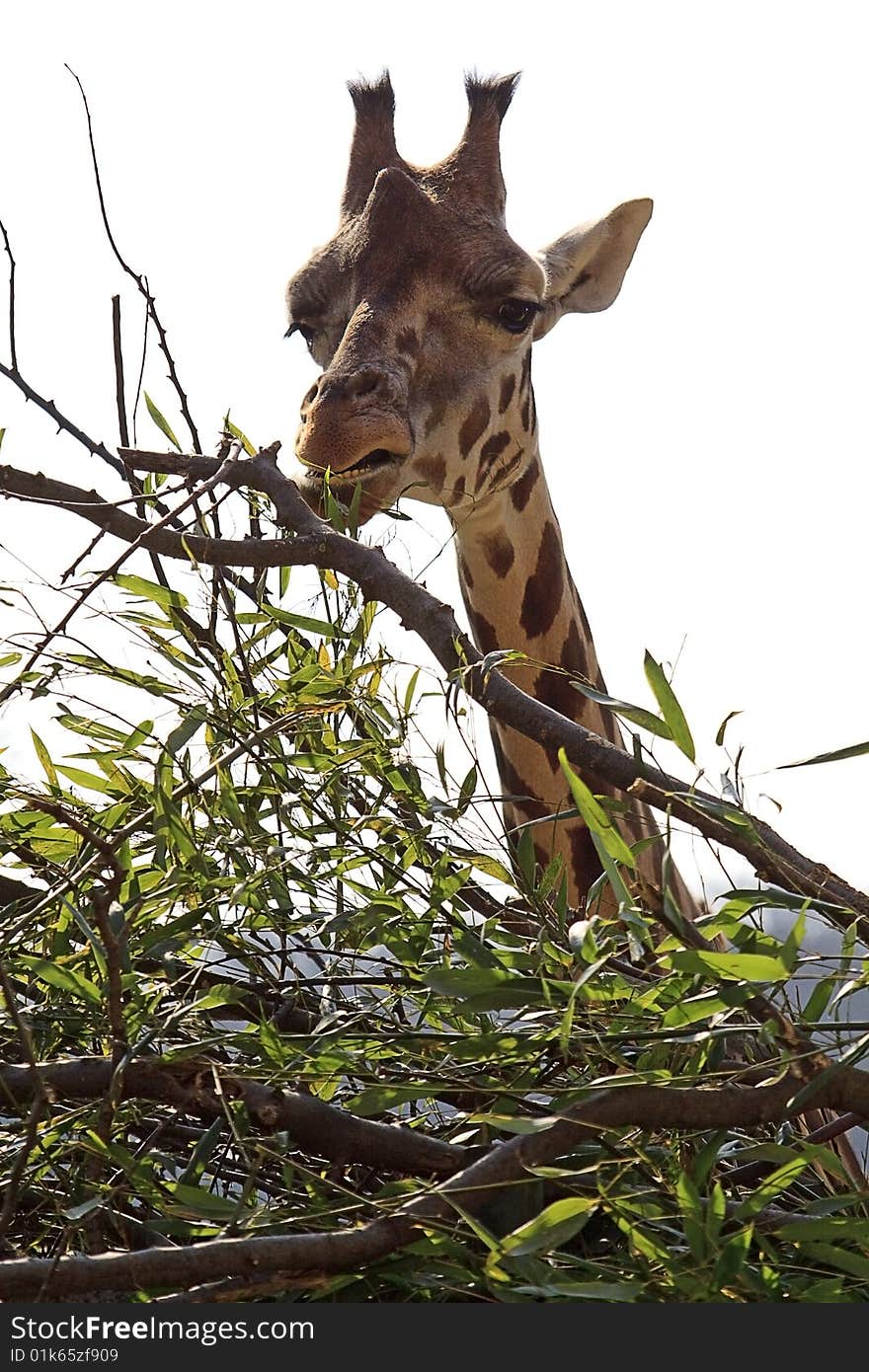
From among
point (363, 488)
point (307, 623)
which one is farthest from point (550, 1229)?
point (363, 488)

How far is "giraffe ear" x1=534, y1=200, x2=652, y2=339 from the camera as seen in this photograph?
7.16ft

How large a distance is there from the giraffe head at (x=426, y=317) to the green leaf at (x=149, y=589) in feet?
2.22

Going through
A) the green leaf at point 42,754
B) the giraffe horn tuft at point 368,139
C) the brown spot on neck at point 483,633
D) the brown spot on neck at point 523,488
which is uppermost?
the giraffe horn tuft at point 368,139

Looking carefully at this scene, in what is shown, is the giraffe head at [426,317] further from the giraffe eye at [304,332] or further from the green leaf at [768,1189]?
the green leaf at [768,1189]

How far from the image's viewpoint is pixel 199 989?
0.76m

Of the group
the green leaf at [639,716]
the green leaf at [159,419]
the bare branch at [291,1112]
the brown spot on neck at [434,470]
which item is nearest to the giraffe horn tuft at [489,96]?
the brown spot on neck at [434,470]

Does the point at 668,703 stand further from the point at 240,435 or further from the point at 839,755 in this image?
the point at 240,435

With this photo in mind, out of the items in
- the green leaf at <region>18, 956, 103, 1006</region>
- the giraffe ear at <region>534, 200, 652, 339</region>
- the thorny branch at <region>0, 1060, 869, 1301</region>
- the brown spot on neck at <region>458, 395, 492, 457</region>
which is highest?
the giraffe ear at <region>534, 200, 652, 339</region>

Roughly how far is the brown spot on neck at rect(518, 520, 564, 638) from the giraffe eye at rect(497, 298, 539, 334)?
29 centimetres

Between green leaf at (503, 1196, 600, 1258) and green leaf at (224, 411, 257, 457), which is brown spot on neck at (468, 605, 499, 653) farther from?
green leaf at (503, 1196, 600, 1258)

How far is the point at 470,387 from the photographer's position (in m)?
1.85

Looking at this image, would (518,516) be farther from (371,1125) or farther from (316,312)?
(371,1125)

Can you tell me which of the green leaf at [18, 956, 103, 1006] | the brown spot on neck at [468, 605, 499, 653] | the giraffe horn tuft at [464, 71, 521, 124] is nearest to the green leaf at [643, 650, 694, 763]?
the green leaf at [18, 956, 103, 1006]

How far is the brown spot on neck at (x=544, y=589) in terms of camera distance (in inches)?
72.5
